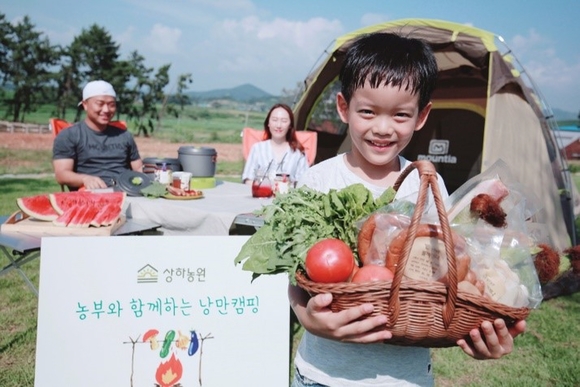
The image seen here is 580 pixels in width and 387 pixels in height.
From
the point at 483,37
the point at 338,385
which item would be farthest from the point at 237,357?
the point at 483,37

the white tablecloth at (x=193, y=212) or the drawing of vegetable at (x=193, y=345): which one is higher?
the white tablecloth at (x=193, y=212)

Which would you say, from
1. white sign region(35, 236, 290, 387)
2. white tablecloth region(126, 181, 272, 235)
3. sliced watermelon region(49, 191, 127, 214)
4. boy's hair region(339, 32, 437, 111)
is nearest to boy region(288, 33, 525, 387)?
boy's hair region(339, 32, 437, 111)

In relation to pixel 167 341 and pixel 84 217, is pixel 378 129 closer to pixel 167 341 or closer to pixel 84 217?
pixel 167 341

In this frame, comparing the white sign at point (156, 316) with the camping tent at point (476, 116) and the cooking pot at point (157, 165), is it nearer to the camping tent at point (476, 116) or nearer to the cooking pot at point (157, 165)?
the cooking pot at point (157, 165)

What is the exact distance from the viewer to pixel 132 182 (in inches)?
159

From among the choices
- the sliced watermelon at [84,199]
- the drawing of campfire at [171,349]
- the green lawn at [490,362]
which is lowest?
the green lawn at [490,362]

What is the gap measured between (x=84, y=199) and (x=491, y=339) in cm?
321

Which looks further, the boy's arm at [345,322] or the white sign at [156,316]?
the white sign at [156,316]

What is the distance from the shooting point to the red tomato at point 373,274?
114 centimetres

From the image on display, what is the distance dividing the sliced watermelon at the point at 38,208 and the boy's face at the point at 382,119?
8.40ft

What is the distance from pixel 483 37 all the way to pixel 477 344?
207 inches

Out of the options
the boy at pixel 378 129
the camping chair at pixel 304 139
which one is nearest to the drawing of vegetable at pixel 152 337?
the boy at pixel 378 129

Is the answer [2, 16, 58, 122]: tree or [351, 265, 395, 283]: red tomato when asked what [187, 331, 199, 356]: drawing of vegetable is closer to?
[351, 265, 395, 283]: red tomato

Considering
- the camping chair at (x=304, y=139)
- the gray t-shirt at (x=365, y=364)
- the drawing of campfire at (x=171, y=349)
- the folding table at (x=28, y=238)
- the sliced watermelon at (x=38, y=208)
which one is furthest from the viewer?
the camping chair at (x=304, y=139)
